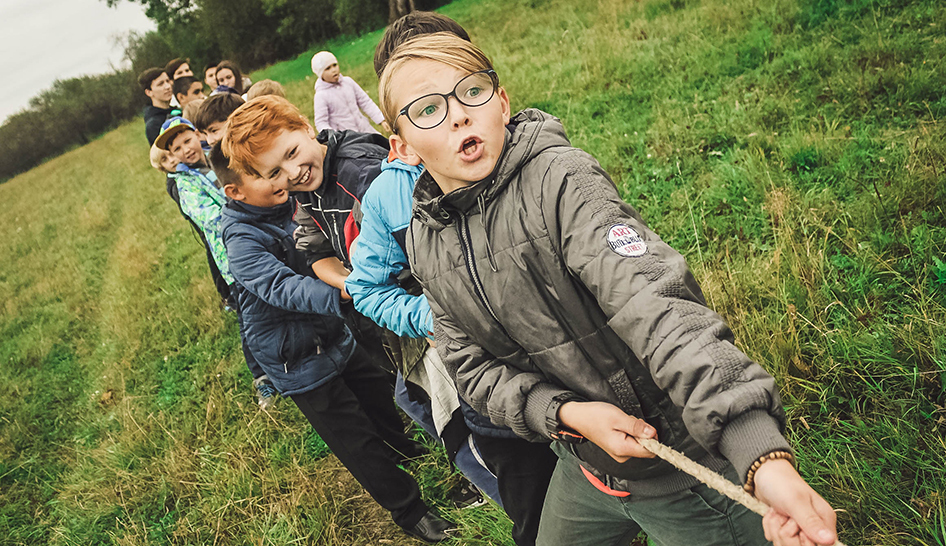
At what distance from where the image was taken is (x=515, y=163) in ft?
4.27

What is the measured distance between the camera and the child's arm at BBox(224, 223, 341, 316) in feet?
8.90

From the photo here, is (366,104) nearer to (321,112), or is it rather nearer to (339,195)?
(321,112)

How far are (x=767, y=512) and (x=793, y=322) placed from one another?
200 centimetres

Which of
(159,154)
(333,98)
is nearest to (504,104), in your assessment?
(159,154)

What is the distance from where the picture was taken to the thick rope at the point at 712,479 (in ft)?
2.58

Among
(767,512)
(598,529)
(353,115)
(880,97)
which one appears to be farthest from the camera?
(353,115)

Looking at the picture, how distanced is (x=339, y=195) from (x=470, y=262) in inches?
49.9

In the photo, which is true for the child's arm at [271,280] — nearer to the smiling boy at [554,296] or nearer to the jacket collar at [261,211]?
the jacket collar at [261,211]

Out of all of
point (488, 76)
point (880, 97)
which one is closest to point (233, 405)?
point (488, 76)

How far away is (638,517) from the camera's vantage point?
57.3 inches

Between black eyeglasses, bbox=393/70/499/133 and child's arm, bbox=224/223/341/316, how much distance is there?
58.4 inches

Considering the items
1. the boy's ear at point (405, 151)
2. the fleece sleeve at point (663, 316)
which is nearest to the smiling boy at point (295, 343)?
the boy's ear at point (405, 151)

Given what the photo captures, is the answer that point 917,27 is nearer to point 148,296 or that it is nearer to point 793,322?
point 793,322

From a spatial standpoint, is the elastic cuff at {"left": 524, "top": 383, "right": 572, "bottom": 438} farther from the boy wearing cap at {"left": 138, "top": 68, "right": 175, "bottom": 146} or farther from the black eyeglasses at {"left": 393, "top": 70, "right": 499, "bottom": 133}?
the boy wearing cap at {"left": 138, "top": 68, "right": 175, "bottom": 146}
